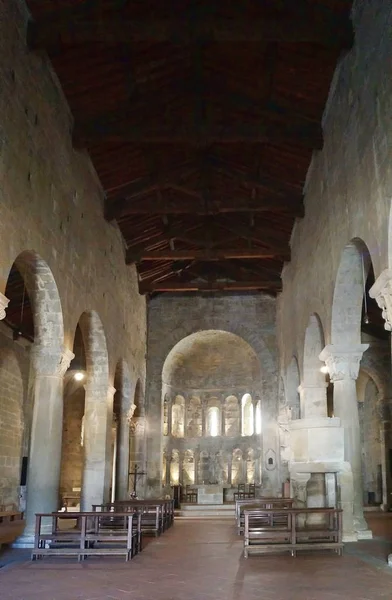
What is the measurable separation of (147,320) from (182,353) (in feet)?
8.13

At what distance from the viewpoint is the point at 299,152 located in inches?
617

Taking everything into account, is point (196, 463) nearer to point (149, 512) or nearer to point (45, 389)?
point (149, 512)

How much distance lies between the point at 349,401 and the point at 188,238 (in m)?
9.02

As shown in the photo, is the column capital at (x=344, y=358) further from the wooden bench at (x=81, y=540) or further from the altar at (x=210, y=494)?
the altar at (x=210, y=494)

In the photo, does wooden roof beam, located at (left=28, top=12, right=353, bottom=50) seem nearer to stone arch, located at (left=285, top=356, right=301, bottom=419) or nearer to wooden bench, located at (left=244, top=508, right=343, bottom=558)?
wooden bench, located at (left=244, top=508, right=343, bottom=558)

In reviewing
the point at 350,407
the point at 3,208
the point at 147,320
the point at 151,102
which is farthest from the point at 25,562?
the point at 147,320

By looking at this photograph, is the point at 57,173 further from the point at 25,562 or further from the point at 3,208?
the point at 25,562

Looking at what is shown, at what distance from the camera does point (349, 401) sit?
13328 millimetres

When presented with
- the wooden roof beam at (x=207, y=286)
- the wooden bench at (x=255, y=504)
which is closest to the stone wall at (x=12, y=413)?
the wooden roof beam at (x=207, y=286)

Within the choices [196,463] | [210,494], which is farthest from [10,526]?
[196,463]

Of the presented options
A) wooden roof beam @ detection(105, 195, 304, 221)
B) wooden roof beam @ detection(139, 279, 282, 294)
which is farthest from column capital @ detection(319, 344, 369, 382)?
wooden roof beam @ detection(139, 279, 282, 294)

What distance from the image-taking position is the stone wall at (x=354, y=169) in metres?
9.29

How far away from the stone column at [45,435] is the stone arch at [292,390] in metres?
10.9

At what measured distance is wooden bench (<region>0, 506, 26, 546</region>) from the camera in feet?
45.2
